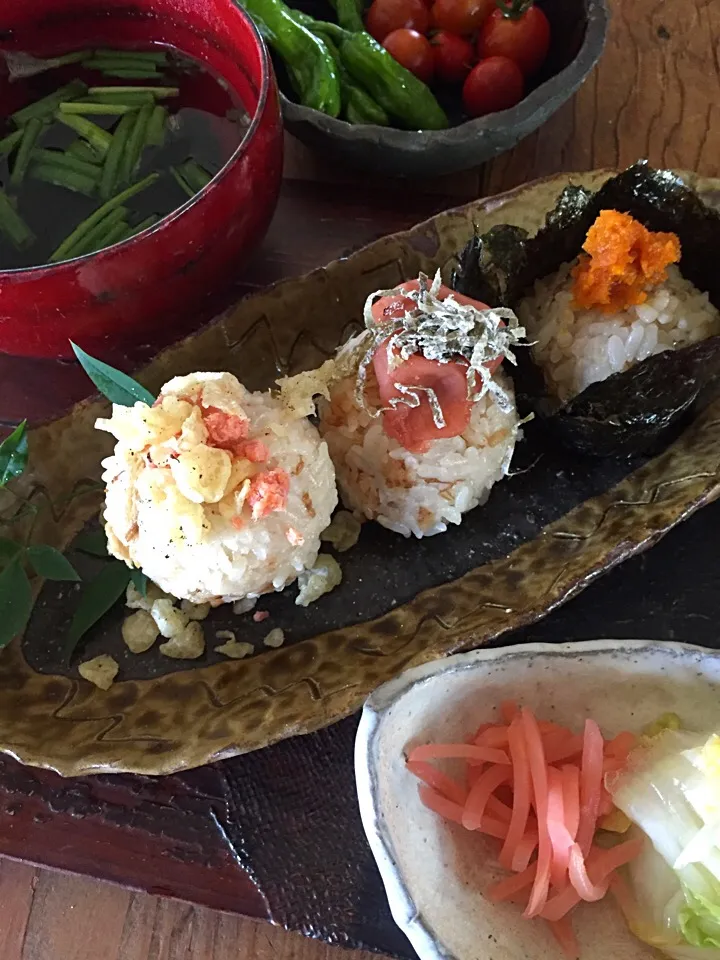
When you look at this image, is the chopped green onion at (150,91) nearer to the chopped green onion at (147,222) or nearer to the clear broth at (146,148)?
the clear broth at (146,148)

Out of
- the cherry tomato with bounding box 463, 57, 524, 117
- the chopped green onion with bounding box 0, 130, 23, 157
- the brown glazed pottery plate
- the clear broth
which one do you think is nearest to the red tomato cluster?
the cherry tomato with bounding box 463, 57, 524, 117

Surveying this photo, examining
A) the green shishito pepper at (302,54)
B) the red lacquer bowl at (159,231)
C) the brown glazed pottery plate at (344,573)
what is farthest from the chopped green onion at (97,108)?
the brown glazed pottery plate at (344,573)

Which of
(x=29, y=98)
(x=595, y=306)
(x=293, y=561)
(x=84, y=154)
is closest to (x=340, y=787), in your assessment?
(x=293, y=561)

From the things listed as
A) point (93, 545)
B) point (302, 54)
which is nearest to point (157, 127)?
point (302, 54)

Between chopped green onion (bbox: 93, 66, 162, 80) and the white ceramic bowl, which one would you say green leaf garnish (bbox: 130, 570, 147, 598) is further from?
chopped green onion (bbox: 93, 66, 162, 80)

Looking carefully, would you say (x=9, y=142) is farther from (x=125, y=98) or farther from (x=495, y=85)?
(x=495, y=85)
